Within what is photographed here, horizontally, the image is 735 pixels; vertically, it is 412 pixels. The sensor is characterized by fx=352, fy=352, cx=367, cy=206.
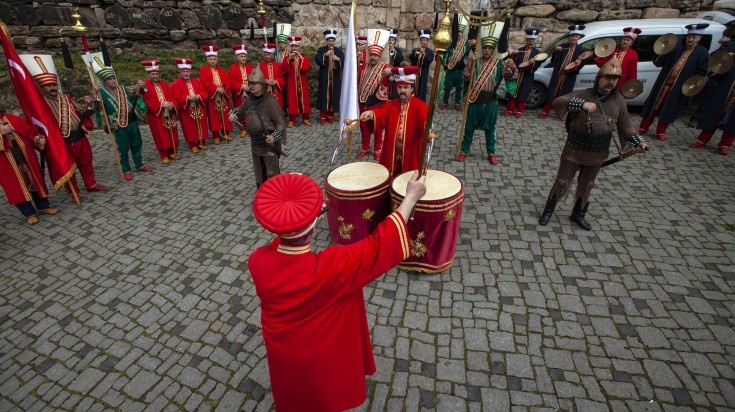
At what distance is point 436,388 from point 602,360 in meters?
1.59

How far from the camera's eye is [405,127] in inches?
184

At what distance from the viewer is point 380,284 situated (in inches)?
166

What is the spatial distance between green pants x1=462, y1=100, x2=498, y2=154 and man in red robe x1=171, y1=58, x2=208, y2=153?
19.2 feet

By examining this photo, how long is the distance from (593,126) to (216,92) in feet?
25.0

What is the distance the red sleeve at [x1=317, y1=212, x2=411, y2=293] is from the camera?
1.91 m

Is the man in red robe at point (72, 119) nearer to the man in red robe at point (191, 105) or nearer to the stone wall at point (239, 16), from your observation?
the man in red robe at point (191, 105)

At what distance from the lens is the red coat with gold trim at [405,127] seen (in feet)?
15.2

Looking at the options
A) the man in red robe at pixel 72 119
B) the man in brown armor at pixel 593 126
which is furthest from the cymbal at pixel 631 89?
the man in red robe at pixel 72 119

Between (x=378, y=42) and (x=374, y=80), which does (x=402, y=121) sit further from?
(x=378, y=42)

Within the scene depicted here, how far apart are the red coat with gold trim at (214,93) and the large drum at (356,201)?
17.0 feet

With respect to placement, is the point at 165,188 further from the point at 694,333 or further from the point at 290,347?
the point at 694,333

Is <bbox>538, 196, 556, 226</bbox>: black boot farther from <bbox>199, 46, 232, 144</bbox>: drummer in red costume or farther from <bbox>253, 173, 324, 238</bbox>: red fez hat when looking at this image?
<bbox>199, 46, 232, 144</bbox>: drummer in red costume

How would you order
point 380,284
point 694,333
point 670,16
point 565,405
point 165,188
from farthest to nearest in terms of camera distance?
point 670,16 → point 165,188 → point 380,284 → point 694,333 → point 565,405

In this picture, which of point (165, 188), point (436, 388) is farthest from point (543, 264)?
point (165, 188)
